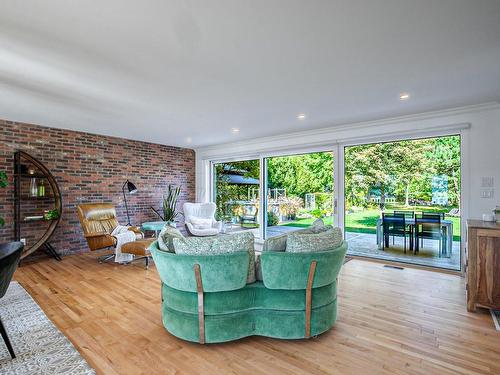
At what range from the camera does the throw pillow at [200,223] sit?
6559 mm

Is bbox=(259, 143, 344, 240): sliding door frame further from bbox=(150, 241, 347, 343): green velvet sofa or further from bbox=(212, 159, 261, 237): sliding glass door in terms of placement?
bbox=(150, 241, 347, 343): green velvet sofa

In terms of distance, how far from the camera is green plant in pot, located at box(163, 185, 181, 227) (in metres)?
6.77

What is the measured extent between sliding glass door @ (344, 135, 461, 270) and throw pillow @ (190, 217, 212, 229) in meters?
3.11

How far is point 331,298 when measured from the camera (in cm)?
250

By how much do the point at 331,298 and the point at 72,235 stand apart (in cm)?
510

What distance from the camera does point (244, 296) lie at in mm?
2322

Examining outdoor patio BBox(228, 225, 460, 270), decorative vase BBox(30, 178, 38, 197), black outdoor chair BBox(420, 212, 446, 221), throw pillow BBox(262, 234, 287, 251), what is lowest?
outdoor patio BBox(228, 225, 460, 270)

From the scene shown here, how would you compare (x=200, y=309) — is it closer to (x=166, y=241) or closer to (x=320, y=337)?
(x=166, y=241)

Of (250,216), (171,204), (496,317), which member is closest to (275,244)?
(496,317)

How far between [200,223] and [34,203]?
10.4 feet

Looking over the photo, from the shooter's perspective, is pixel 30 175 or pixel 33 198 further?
pixel 33 198

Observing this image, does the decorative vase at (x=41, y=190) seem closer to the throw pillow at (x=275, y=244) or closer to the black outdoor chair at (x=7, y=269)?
the black outdoor chair at (x=7, y=269)

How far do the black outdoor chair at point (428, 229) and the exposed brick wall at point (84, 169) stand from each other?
5.53 m

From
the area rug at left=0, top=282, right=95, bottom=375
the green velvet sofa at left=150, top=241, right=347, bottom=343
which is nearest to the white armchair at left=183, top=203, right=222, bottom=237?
the area rug at left=0, top=282, right=95, bottom=375
